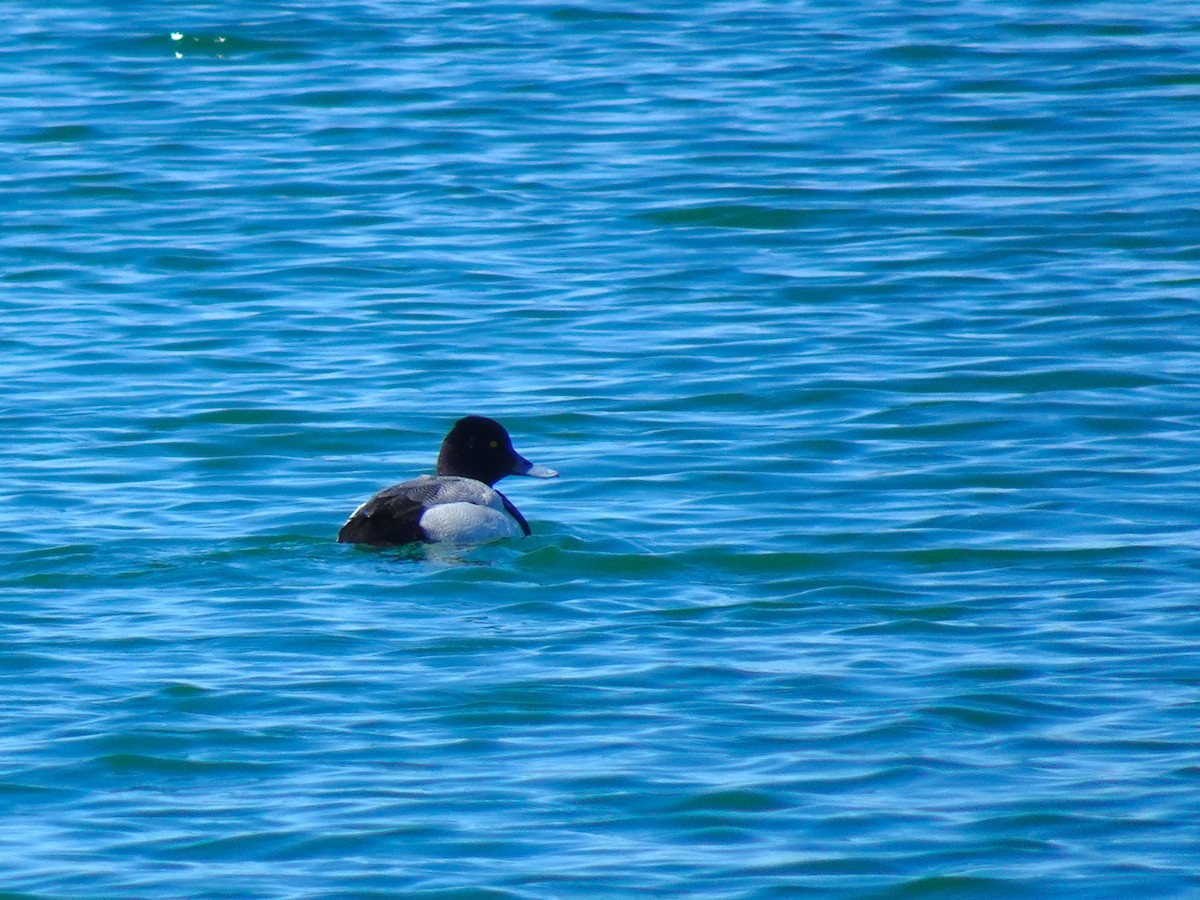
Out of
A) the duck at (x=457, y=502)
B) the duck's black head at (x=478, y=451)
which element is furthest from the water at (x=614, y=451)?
the duck's black head at (x=478, y=451)

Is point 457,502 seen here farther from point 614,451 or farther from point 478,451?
point 614,451

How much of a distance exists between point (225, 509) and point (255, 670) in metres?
2.60

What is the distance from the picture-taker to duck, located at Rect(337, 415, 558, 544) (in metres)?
10.4

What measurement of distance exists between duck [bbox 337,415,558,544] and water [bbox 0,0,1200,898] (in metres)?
0.14

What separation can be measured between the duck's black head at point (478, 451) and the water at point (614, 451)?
396 mm

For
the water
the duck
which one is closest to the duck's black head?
the duck

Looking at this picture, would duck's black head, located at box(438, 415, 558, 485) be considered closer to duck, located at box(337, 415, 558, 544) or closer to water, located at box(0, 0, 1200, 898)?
duck, located at box(337, 415, 558, 544)

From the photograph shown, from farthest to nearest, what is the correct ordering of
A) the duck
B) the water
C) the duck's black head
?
1. the duck's black head
2. the duck
3. the water

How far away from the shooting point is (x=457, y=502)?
1077 centimetres

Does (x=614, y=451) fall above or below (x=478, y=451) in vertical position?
below

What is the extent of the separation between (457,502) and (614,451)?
1.76m

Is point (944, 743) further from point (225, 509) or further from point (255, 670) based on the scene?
point (225, 509)

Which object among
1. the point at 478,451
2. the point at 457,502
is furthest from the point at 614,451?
the point at 457,502

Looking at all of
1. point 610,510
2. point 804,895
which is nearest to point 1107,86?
point 610,510
